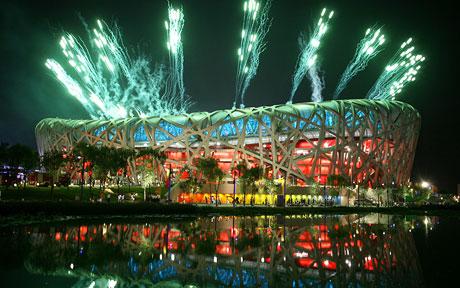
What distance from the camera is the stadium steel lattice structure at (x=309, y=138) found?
70688mm

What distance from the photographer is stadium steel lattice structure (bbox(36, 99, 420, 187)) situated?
7069 centimetres

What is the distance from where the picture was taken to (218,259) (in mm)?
14008

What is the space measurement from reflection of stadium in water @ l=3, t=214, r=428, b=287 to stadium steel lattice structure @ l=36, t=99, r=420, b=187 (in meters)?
46.9

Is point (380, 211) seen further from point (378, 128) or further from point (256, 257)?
point (256, 257)

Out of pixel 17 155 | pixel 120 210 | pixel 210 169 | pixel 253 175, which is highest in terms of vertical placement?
pixel 17 155

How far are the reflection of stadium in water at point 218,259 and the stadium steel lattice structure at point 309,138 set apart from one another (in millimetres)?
46932

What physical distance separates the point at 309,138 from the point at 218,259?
61.6m

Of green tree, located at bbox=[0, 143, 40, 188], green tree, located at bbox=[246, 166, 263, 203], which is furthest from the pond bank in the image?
green tree, located at bbox=[0, 143, 40, 188]

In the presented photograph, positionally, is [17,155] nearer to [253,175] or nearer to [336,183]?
[253,175]

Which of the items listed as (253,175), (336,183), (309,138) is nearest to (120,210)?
(253,175)

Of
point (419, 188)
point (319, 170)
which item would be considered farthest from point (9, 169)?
point (419, 188)

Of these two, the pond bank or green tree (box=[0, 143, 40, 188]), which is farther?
green tree (box=[0, 143, 40, 188])

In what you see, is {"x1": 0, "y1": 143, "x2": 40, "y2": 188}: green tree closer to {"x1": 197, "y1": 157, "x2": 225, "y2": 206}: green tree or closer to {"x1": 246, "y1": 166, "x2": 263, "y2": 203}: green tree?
{"x1": 197, "y1": 157, "x2": 225, "y2": 206}: green tree

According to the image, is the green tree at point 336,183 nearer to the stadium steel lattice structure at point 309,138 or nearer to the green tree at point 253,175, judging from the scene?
the stadium steel lattice structure at point 309,138
